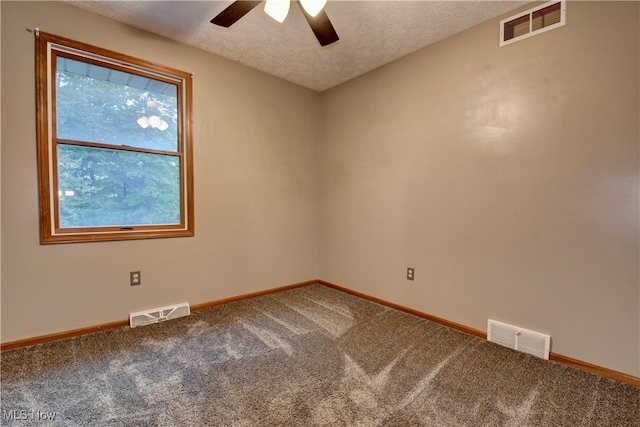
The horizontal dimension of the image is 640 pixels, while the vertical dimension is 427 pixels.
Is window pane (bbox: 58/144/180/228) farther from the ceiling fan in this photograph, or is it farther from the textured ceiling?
the ceiling fan

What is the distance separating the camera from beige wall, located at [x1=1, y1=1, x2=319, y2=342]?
79.7 inches

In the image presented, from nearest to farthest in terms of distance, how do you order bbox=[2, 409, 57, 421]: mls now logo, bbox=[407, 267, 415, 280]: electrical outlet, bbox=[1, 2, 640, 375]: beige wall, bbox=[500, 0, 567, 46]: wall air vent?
1. bbox=[2, 409, 57, 421]: mls now logo
2. bbox=[1, 2, 640, 375]: beige wall
3. bbox=[500, 0, 567, 46]: wall air vent
4. bbox=[407, 267, 415, 280]: electrical outlet

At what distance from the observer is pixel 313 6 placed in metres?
1.62

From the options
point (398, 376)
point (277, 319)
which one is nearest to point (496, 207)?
point (398, 376)

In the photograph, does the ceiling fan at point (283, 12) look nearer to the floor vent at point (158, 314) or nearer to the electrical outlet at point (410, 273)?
the electrical outlet at point (410, 273)

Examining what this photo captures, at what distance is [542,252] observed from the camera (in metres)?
2.05

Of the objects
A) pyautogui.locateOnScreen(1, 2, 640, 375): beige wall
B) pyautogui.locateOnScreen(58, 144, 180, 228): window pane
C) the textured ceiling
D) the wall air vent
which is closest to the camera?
pyautogui.locateOnScreen(1, 2, 640, 375): beige wall

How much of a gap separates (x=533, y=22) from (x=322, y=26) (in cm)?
153

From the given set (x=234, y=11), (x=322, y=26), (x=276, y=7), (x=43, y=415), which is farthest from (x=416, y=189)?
(x=43, y=415)

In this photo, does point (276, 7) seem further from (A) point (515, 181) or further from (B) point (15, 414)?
(B) point (15, 414)

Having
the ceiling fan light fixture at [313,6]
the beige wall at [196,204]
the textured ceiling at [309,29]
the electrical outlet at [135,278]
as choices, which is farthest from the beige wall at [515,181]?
the electrical outlet at [135,278]

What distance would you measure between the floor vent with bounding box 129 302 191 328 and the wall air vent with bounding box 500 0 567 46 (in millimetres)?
3511

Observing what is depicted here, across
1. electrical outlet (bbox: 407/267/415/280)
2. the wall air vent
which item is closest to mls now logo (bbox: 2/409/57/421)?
electrical outlet (bbox: 407/267/415/280)

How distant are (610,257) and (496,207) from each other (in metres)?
0.71
